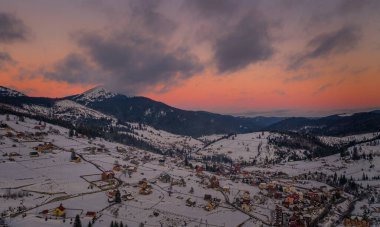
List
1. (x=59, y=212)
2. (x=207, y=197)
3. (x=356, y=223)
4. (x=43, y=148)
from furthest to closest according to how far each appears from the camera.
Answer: (x=43, y=148), (x=207, y=197), (x=356, y=223), (x=59, y=212)

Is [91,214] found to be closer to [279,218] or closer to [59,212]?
[59,212]

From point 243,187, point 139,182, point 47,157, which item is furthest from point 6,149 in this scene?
point 243,187

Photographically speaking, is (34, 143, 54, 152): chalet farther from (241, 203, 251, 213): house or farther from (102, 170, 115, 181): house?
(241, 203, 251, 213): house

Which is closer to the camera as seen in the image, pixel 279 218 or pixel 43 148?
pixel 279 218

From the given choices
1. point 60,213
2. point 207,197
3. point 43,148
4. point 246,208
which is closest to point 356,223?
point 246,208

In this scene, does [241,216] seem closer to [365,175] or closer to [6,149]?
[6,149]

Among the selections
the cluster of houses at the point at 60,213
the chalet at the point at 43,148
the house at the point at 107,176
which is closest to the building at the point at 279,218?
the cluster of houses at the point at 60,213

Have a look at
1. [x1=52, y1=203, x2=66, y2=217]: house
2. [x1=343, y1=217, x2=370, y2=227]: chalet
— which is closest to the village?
[x1=343, y1=217, x2=370, y2=227]: chalet

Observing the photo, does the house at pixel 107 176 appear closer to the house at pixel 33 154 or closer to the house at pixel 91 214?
→ the house at pixel 33 154
